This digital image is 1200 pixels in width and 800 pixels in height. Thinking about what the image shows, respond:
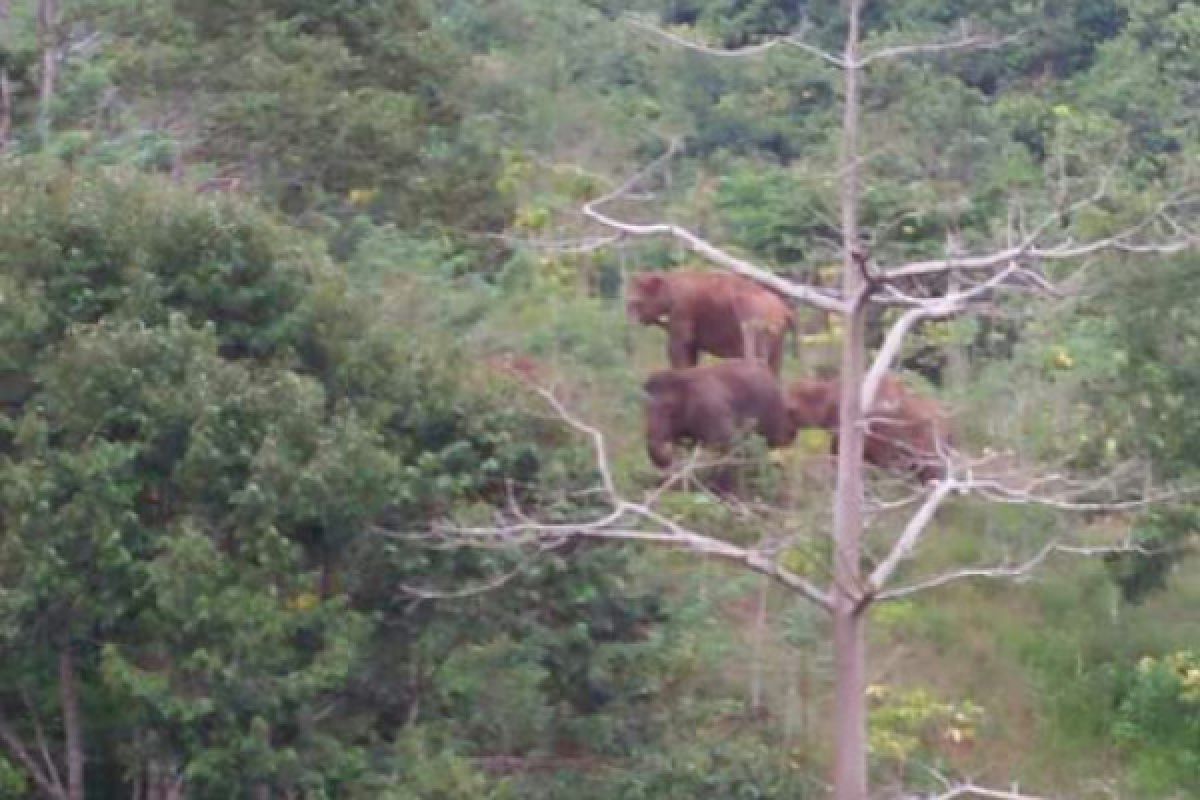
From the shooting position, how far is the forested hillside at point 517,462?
37.9 feet

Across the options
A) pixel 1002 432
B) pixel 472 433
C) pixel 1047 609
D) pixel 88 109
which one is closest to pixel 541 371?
pixel 472 433

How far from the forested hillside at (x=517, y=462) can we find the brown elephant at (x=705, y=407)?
0.12 feet

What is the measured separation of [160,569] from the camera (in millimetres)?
11445

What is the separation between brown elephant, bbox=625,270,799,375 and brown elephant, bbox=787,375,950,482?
532 mm

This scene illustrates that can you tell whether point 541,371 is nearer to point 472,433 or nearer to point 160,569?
point 472,433

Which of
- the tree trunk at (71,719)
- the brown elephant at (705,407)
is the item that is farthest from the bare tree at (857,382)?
the brown elephant at (705,407)

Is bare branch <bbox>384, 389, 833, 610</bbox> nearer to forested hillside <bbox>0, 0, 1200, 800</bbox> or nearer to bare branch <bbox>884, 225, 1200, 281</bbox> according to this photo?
forested hillside <bbox>0, 0, 1200, 800</bbox>

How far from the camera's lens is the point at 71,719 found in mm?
11969

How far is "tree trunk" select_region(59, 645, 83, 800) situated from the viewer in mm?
11945

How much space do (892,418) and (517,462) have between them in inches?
78.6

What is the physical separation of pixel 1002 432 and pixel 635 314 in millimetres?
2817

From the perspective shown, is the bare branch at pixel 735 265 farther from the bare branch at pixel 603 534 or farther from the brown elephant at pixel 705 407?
the brown elephant at pixel 705 407

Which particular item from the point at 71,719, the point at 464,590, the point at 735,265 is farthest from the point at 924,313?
the point at 71,719

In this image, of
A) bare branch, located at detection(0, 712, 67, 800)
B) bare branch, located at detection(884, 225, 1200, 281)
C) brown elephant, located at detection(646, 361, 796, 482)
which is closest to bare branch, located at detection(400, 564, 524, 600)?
bare branch, located at detection(0, 712, 67, 800)
